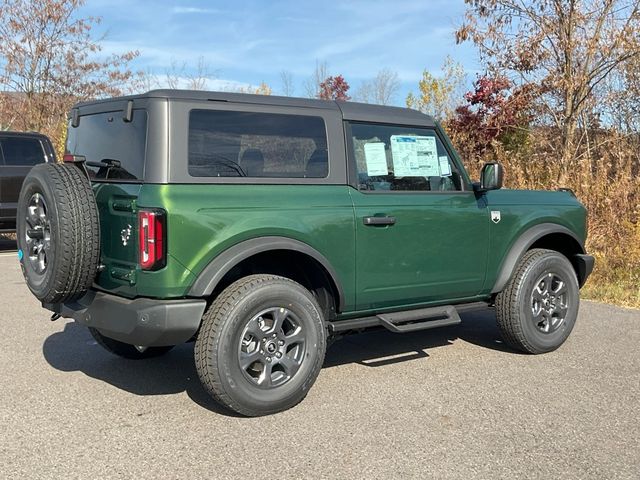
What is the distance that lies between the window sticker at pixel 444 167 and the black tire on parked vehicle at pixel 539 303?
3.16 ft

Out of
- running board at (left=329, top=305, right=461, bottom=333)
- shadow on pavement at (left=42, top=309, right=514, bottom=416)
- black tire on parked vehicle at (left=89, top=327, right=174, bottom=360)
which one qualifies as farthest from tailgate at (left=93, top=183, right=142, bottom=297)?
running board at (left=329, top=305, right=461, bottom=333)

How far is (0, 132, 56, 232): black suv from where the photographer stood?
11.0 metres

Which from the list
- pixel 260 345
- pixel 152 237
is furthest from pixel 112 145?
pixel 260 345

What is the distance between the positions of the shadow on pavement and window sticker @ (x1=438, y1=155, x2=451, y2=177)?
145cm

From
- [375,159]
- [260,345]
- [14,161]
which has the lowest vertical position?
[260,345]

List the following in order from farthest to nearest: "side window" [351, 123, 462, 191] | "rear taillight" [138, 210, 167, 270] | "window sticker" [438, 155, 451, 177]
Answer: "window sticker" [438, 155, 451, 177], "side window" [351, 123, 462, 191], "rear taillight" [138, 210, 167, 270]

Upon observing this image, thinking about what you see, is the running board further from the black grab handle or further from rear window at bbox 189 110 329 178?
rear window at bbox 189 110 329 178

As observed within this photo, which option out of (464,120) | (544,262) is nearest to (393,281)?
(544,262)

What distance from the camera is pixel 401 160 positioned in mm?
4723

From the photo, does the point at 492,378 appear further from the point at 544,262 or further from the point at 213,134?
the point at 213,134

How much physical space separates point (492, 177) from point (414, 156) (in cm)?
58

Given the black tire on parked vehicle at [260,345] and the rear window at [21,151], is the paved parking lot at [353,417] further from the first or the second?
the rear window at [21,151]

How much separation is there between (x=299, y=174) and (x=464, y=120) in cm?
887

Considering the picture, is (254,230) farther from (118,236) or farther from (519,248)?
(519,248)
